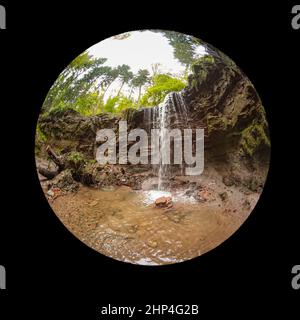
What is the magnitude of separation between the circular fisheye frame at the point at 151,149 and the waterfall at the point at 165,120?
0.03m

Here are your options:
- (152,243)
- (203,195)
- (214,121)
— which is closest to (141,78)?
(214,121)

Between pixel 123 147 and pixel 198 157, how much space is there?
4.62 ft

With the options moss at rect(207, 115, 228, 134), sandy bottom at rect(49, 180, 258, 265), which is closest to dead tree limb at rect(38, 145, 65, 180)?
sandy bottom at rect(49, 180, 258, 265)

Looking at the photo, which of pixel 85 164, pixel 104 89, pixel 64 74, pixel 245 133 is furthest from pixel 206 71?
pixel 85 164

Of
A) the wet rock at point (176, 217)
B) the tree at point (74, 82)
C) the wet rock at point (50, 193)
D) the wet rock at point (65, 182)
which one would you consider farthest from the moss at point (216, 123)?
the wet rock at point (50, 193)

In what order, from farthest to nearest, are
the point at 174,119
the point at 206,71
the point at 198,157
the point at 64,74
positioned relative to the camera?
the point at 174,119 → the point at 198,157 → the point at 206,71 → the point at 64,74

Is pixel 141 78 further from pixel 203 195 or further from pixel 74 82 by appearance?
pixel 203 195

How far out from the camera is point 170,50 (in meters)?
4.14

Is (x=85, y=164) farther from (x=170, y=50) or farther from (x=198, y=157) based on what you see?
(x=170, y=50)

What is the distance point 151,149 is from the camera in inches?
207

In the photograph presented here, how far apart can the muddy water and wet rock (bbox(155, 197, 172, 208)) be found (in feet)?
0.37

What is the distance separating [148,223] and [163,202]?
531 mm

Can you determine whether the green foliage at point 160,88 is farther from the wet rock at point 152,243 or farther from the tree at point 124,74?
the wet rock at point 152,243

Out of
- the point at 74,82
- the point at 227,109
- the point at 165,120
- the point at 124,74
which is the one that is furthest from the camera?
the point at 165,120
